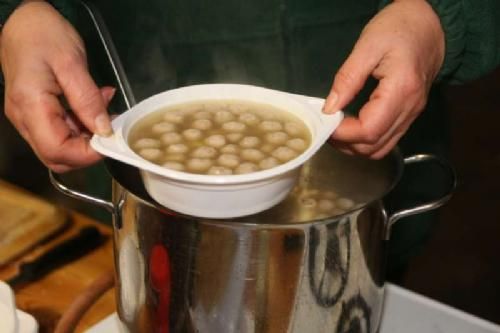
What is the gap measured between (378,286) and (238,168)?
0.18 metres

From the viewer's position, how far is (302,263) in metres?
0.61

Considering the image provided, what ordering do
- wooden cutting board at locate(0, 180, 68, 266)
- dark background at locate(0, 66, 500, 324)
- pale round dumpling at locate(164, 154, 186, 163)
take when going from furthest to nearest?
dark background at locate(0, 66, 500, 324) < wooden cutting board at locate(0, 180, 68, 266) < pale round dumpling at locate(164, 154, 186, 163)

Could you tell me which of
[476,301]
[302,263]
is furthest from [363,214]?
[476,301]

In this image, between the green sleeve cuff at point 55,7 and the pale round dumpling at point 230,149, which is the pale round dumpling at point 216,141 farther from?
the green sleeve cuff at point 55,7

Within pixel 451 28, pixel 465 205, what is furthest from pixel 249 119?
pixel 465 205

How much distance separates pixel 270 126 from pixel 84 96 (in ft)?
0.58

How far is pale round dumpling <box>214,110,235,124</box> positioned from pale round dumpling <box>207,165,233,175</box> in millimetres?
71

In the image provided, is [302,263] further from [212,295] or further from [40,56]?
[40,56]

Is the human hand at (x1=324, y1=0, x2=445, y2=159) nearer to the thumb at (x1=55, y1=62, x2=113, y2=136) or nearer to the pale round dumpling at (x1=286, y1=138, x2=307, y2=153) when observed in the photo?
the pale round dumpling at (x1=286, y1=138, x2=307, y2=153)

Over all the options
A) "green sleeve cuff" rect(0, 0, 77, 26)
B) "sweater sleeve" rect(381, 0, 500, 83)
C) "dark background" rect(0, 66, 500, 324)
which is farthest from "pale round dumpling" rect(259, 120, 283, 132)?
"dark background" rect(0, 66, 500, 324)

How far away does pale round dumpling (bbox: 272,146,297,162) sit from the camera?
2.12 feet

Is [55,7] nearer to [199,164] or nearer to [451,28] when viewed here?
[199,164]

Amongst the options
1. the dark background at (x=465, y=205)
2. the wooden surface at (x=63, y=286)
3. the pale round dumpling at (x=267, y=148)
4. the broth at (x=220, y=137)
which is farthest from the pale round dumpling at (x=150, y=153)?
the dark background at (x=465, y=205)

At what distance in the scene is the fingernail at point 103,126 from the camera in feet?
2.00
